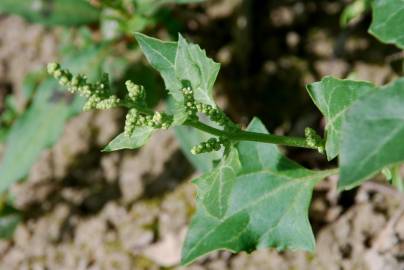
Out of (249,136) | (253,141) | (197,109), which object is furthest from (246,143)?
(197,109)

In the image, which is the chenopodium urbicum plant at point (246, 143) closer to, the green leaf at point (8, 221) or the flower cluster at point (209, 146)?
the flower cluster at point (209, 146)

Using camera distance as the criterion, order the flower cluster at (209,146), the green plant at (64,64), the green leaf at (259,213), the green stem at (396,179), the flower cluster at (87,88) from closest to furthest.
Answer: the flower cluster at (87,88) → the flower cluster at (209,146) → the green leaf at (259,213) → the green stem at (396,179) → the green plant at (64,64)

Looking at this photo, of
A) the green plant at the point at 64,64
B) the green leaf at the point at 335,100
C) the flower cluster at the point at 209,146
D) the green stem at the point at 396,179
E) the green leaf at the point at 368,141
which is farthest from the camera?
the green plant at the point at 64,64

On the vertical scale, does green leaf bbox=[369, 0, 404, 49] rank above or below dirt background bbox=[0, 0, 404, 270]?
above

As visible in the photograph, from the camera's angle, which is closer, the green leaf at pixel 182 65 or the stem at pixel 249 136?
the stem at pixel 249 136

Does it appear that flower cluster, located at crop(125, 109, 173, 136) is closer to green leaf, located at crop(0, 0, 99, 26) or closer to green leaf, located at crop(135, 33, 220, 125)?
green leaf, located at crop(135, 33, 220, 125)

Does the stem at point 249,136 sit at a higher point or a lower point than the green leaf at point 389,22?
lower

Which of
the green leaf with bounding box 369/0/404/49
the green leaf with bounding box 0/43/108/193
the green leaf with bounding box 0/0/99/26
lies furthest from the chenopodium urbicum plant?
the green leaf with bounding box 0/0/99/26

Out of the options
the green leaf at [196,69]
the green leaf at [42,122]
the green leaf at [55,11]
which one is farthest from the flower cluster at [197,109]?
the green leaf at [55,11]

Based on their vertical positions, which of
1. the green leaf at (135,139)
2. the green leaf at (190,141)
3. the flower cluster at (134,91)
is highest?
the flower cluster at (134,91)
